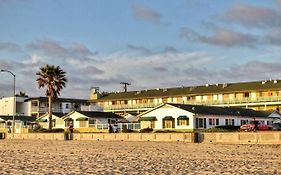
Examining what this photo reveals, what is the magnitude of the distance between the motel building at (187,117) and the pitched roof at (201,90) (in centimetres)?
2331

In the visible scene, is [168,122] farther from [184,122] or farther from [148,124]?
[148,124]

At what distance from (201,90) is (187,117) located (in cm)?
3862

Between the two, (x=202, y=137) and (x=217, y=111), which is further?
(x=217, y=111)

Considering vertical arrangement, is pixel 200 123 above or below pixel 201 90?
below

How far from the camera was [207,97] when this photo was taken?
105125 millimetres

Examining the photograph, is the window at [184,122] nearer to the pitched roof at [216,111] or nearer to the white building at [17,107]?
the pitched roof at [216,111]

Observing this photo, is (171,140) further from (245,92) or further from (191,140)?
(245,92)

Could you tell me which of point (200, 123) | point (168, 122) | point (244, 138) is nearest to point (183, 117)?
point (200, 123)

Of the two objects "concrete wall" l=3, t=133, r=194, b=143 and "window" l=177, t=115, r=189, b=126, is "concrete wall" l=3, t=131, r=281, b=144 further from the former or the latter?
"window" l=177, t=115, r=189, b=126

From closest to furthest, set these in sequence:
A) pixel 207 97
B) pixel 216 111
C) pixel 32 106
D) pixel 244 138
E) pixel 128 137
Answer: pixel 244 138
pixel 128 137
pixel 216 111
pixel 207 97
pixel 32 106

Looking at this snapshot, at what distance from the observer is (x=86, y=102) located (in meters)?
124

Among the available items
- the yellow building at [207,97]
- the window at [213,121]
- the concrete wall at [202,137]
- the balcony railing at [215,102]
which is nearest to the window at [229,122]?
the window at [213,121]

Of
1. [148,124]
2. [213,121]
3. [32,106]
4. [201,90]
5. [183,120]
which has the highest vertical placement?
[201,90]

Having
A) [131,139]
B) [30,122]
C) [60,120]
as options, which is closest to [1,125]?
[30,122]
